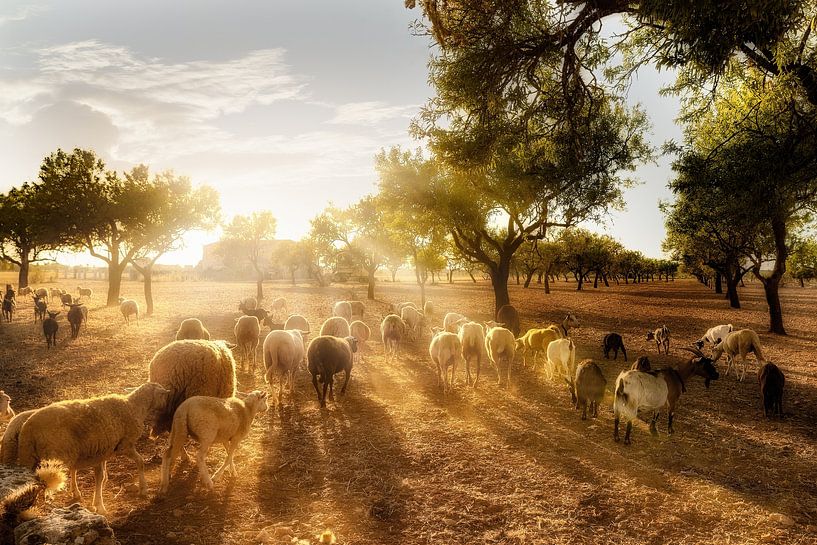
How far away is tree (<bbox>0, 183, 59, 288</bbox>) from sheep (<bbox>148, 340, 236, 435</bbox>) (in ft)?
102

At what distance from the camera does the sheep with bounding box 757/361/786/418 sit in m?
9.21

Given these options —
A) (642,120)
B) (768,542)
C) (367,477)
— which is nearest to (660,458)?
(768,542)

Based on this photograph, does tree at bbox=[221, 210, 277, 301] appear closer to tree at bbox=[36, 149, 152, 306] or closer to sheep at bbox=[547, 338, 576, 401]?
tree at bbox=[36, 149, 152, 306]

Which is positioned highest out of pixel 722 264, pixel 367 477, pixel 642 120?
pixel 642 120

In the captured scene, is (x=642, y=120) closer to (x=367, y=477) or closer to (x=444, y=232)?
(x=444, y=232)

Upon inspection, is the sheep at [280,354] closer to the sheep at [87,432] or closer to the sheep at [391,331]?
the sheep at [87,432]

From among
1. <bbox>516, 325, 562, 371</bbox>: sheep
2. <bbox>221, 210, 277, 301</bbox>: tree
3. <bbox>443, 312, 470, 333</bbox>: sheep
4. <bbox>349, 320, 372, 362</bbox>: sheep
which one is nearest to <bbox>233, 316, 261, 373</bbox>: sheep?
<bbox>349, 320, 372, 362</bbox>: sheep

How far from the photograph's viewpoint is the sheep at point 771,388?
30.2 ft

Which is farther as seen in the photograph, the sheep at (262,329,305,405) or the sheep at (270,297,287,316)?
the sheep at (270,297,287,316)

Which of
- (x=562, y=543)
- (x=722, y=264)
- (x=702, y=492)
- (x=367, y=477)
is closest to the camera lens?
(x=562, y=543)

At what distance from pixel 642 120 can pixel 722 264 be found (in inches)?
982

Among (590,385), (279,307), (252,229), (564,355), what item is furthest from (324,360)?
(252,229)

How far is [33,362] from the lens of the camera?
45.5 ft

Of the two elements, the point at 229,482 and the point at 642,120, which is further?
the point at 642,120
